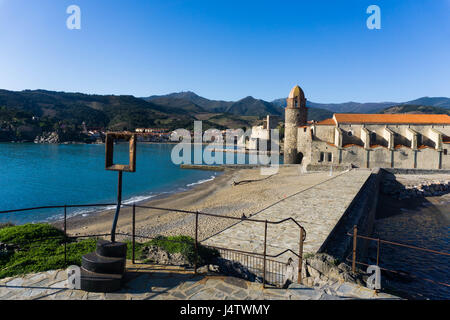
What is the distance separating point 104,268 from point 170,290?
1.11 meters

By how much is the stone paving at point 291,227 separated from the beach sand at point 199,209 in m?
1.17

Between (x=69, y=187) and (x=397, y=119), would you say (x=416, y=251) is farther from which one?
(x=69, y=187)

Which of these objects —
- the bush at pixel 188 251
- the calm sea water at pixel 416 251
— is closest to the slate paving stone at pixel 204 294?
the bush at pixel 188 251

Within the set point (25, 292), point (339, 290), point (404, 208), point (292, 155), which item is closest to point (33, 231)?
point (25, 292)

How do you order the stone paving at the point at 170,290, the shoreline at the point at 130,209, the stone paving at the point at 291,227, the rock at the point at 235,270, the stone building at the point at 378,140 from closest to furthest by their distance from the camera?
the stone paving at the point at 170,290 < the rock at the point at 235,270 < the stone paving at the point at 291,227 < the shoreline at the point at 130,209 < the stone building at the point at 378,140

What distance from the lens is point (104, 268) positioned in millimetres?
4477

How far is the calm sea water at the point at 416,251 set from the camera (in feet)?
30.8

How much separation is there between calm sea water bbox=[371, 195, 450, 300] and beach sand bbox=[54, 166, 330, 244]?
5.03 meters

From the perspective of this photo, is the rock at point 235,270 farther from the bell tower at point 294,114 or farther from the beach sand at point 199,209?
the bell tower at point 294,114

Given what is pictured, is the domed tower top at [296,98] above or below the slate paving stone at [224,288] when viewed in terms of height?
above

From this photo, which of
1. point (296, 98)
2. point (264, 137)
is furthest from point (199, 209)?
point (264, 137)

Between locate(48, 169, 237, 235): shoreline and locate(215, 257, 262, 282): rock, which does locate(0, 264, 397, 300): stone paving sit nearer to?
locate(215, 257, 262, 282): rock
